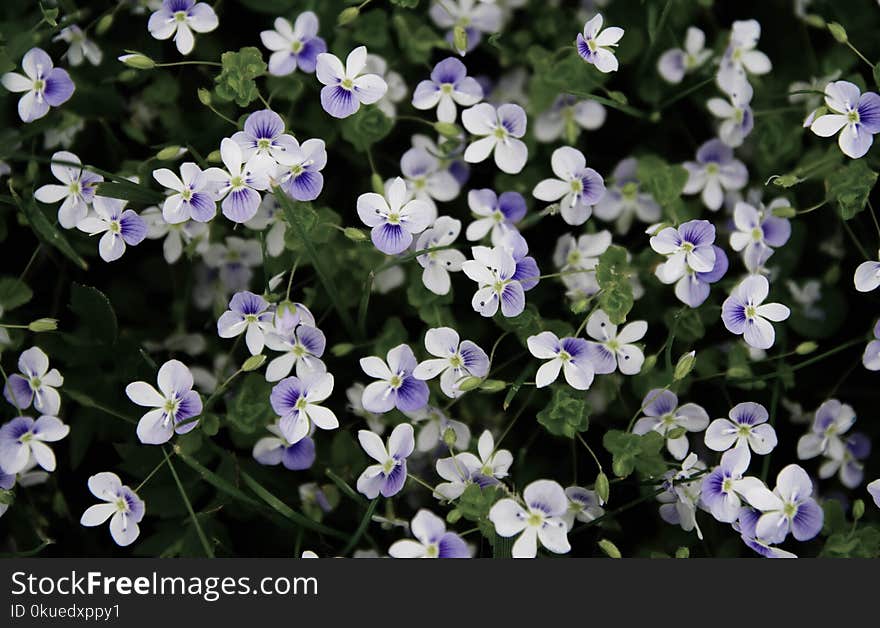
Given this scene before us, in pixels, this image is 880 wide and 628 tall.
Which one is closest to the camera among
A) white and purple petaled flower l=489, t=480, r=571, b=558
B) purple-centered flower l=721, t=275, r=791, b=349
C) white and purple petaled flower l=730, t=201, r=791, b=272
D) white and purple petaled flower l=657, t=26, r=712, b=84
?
white and purple petaled flower l=489, t=480, r=571, b=558

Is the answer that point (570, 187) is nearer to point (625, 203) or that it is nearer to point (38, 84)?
point (625, 203)

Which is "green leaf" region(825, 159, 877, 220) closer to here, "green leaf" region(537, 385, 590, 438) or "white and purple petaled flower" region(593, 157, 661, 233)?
"white and purple petaled flower" region(593, 157, 661, 233)

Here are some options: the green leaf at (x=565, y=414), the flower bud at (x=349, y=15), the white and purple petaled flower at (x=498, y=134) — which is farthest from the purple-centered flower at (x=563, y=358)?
the flower bud at (x=349, y=15)

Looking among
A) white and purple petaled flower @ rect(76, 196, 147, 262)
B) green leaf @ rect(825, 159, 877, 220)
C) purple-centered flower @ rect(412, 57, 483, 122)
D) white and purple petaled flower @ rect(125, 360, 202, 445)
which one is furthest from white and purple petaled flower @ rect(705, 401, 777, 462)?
white and purple petaled flower @ rect(76, 196, 147, 262)

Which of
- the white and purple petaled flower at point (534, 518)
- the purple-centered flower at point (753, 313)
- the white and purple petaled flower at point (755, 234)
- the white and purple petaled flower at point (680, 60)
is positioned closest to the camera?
the white and purple petaled flower at point (534, 518)

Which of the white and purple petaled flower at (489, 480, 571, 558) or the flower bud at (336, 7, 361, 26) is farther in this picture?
the flower bud at (336, 7, 361, 26)

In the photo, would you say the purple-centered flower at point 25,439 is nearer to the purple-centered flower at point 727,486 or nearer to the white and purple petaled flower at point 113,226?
the white and purple petaled flower at point 113,226
